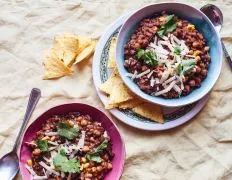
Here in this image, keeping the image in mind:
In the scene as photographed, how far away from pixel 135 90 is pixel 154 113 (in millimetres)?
156

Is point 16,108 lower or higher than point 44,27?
lower

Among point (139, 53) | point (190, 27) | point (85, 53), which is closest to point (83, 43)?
point (85, 53)

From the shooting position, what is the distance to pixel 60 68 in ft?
7.16

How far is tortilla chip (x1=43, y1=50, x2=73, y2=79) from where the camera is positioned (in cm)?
217

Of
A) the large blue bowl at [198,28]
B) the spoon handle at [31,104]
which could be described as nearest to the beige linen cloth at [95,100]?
the spoon handle at [31,104]

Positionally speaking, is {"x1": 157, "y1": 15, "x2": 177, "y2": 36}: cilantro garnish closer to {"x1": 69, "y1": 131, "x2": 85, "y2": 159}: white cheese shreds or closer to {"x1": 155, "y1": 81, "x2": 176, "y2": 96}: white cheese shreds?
{"x1": 155, "y1": 81, "x2": 176, "y2": 96}: white cheese shreds

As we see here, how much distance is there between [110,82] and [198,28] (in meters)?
0.49

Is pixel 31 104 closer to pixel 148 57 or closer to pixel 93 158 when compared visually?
pixel 93 158

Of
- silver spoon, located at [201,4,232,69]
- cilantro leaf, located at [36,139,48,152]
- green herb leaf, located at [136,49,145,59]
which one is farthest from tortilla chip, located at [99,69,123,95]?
silver spoon, located at [201,4,232,69]

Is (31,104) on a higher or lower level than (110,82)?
lower

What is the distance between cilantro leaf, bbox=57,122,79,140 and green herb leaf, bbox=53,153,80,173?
88mm

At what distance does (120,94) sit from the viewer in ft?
6.88

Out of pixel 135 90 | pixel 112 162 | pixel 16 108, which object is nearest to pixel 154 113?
pixel 135 90

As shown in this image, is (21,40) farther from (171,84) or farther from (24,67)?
A: (171,84)
